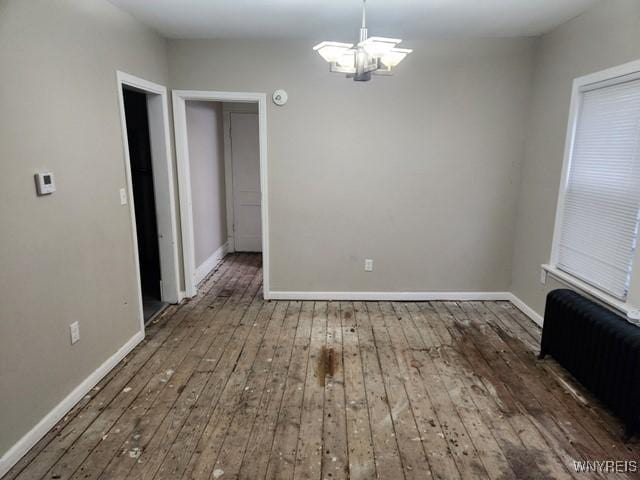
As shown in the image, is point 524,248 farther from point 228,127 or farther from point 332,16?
point 228,127

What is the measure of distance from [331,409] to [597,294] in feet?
6.63

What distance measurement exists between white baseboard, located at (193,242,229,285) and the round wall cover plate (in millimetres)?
2007

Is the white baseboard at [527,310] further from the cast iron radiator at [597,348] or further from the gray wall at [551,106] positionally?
the cast iron radiator at [597,348]

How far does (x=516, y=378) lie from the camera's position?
268cm

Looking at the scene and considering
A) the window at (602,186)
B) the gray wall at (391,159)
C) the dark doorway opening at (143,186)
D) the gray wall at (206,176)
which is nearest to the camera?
A: the window at (602,186)

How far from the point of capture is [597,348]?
7.63ft

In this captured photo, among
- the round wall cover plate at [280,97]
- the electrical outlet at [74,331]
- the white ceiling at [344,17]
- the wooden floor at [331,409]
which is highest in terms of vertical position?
the white ceiling at [344,17]

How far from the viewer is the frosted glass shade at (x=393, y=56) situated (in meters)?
1.91

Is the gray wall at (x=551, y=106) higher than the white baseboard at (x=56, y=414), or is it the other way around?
the gray wall at (x=551, y=106)

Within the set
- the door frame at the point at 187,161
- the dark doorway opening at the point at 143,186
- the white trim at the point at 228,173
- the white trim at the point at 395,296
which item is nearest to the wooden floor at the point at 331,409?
the white trim at the point at 395,296

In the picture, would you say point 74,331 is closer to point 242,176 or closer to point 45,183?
point 45,183

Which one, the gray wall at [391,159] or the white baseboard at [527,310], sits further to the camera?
the gray wall at [391,159]

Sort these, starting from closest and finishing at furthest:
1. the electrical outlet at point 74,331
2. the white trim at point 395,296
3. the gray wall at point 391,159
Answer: the electrical outlet at point 74,331
the gray wall at point 391,159
the white trim at point 395,296

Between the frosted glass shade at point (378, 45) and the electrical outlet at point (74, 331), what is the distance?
2.30m
